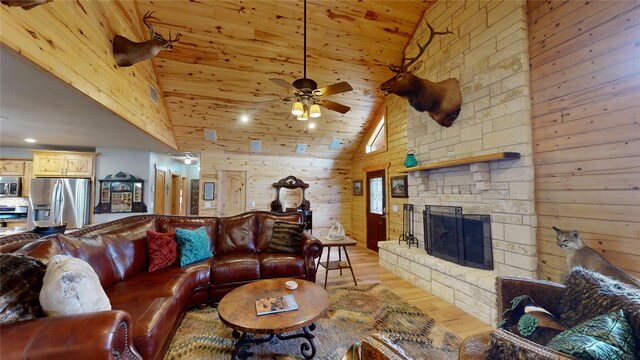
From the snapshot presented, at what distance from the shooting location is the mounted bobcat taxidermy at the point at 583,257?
186 centimetres

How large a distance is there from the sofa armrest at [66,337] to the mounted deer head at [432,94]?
3366mm

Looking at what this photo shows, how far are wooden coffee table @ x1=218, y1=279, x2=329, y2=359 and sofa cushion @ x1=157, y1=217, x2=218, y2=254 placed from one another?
1.48m

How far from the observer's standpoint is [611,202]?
2020 millimetres

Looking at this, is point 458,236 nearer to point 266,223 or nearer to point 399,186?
point 399,186

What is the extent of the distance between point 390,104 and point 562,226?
12.0ft

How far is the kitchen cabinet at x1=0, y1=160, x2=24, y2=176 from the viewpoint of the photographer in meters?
5.03

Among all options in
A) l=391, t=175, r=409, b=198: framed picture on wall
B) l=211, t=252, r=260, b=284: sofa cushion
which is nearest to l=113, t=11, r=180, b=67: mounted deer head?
l=211, t=252, r=260, b=284: sofa cushion

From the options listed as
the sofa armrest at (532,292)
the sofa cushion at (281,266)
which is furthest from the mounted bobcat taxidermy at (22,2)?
the sofa armrest at (532,292)

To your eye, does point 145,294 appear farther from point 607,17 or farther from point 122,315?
point 607,17

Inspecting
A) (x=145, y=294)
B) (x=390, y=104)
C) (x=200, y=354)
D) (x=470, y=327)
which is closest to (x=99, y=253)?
(x=145, y=294)

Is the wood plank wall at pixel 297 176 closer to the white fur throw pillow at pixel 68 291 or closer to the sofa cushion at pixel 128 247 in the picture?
the sofa cushion at pixel 128 247

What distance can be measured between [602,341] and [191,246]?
333cm

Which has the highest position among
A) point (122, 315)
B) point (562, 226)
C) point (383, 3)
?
point (383, 3)

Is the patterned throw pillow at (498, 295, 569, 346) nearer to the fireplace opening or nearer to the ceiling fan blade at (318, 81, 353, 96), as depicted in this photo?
the fireplace opening
